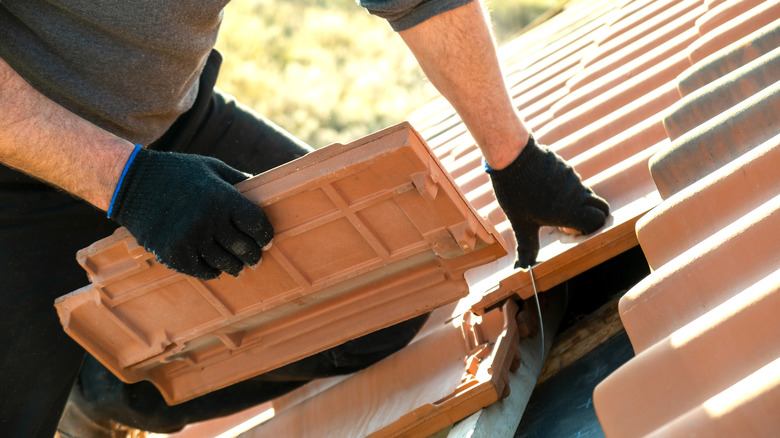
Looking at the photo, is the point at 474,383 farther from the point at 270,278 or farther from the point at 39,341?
the point at 39,341

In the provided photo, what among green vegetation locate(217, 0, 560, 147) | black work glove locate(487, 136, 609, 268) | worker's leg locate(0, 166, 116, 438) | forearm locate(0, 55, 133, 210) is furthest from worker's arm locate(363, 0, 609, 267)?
green vegetation locate(217, 0, 560, 147)

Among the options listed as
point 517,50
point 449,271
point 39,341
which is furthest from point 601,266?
point 517,50

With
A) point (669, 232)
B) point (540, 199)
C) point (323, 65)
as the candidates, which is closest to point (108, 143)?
point (540, 199)

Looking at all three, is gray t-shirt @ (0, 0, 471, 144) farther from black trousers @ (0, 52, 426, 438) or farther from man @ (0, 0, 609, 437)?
black trousers @ (0, 52, 426, 438)

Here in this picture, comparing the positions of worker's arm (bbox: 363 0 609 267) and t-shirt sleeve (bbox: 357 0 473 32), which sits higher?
t-shirt sleeve (bbox: 357 0 473 32)

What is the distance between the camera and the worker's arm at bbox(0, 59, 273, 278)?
1.66 meters

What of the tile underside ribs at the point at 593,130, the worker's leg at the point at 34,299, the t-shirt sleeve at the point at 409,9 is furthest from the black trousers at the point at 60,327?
the t-shirt sleeve at the point at 409,9

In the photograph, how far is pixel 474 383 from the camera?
1777 millimetres

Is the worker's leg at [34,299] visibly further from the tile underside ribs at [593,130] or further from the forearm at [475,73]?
the forearm at [475,73]

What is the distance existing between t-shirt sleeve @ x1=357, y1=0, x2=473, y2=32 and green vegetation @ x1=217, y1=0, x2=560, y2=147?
35.4ft

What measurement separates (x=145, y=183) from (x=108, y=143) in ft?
0.49

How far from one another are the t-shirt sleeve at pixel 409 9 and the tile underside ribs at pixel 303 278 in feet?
1.52

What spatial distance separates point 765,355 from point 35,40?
5.93 ft

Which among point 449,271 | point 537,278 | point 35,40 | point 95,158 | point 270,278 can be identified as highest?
point 35,40
